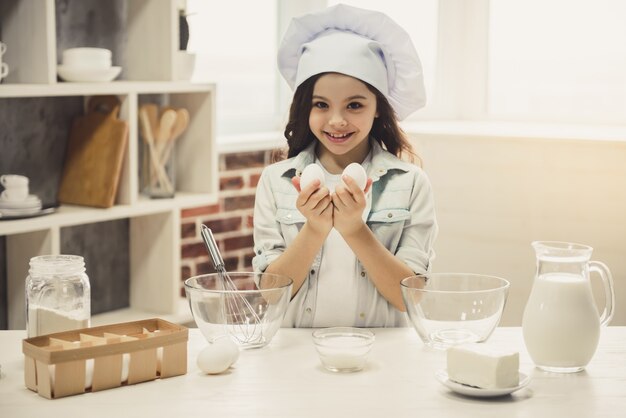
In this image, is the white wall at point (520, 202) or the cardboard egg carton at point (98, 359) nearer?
the cardboard egg carton at point (98, 359)

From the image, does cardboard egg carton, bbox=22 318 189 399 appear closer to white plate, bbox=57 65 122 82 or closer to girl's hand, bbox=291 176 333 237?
girl's hand, bbox=291 176 333 237

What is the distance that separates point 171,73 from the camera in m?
2.92

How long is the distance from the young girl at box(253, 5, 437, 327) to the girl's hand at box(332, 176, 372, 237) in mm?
52

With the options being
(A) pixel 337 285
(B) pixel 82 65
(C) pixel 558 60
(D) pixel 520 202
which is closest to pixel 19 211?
(B) pixel 82 65

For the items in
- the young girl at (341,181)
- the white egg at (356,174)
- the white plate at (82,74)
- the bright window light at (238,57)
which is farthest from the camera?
the bright window light at (238,57)

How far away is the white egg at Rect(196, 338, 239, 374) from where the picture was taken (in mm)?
1398

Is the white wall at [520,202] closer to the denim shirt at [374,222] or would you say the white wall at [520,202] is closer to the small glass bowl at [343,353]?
the denim shirt at [374,222]

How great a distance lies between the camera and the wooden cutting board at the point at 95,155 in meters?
2.80

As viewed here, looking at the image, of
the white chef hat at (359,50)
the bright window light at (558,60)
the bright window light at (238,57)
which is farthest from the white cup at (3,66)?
the bright window light at (558,60)

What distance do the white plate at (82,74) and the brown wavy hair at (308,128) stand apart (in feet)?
2.52

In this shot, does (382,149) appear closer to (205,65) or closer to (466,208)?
(466,208)

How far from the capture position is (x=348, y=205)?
5.73ft

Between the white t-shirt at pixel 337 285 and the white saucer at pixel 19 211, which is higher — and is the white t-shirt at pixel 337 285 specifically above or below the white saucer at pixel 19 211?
below

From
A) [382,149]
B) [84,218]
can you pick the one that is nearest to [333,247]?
[382,149]
